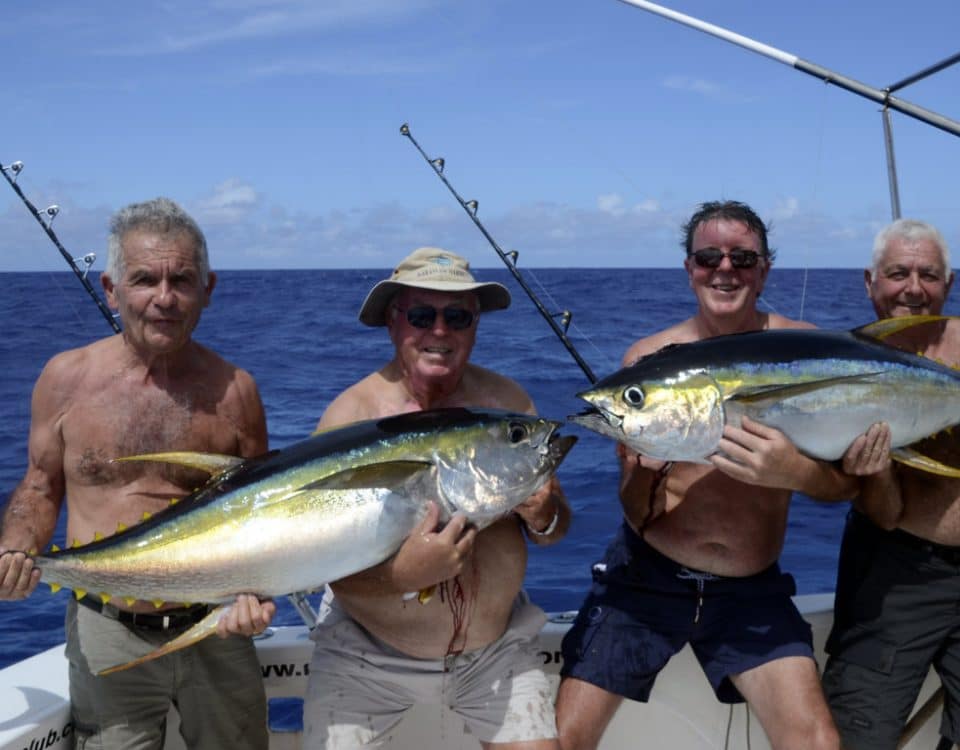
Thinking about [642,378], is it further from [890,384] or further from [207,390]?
[207,390]

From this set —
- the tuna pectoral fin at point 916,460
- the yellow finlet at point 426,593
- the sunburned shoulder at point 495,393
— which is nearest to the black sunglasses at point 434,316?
the sunburned shoulder at point 495,393

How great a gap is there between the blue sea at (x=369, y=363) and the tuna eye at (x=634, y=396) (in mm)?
1444

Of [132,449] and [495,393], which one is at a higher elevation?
[495,393]

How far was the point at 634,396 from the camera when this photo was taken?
2.59m

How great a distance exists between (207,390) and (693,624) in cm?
193

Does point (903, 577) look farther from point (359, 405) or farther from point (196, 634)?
point (196, 634)

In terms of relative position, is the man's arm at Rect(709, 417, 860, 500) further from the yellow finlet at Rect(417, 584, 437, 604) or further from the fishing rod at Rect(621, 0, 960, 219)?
the fishing rod at Rect(621, 0, 960, 219)

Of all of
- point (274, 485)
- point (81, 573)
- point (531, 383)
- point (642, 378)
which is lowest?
point (531, 383)

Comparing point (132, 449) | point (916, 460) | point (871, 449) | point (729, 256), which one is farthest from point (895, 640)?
point (132, 449)

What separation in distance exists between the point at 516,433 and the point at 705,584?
3.81ft

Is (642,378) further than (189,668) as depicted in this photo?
No

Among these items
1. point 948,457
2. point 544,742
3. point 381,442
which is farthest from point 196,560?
point 948,457

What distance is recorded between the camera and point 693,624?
3268mm

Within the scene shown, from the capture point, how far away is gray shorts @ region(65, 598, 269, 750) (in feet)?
9.30
